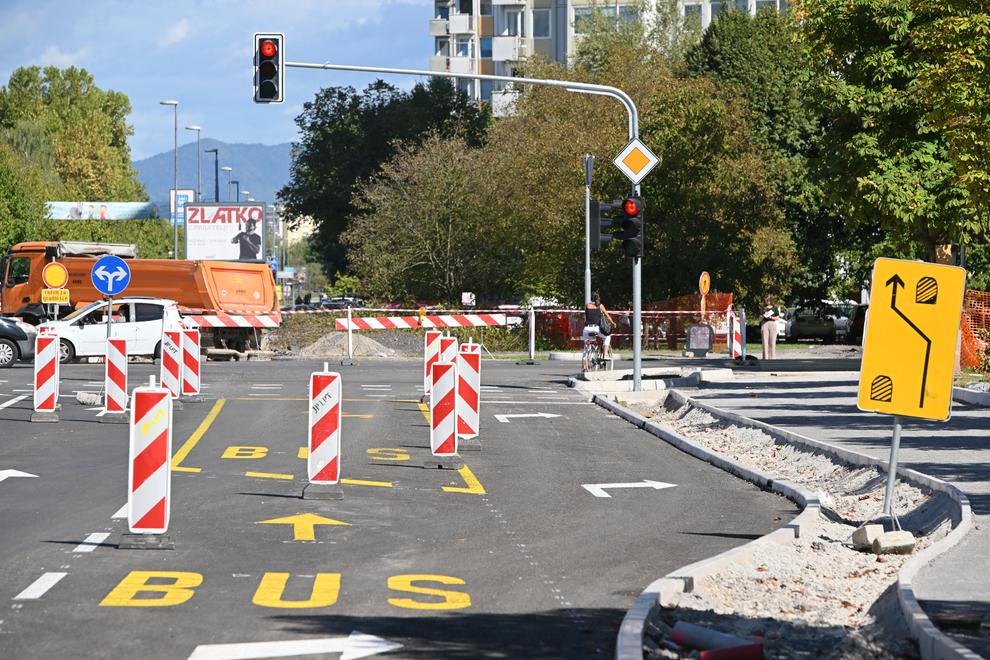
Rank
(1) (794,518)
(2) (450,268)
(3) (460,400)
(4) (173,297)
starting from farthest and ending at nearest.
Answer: (2) (450,268), (4) (173,297), (3) (460,400), (1) (794,518)

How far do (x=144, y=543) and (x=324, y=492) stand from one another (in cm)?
314

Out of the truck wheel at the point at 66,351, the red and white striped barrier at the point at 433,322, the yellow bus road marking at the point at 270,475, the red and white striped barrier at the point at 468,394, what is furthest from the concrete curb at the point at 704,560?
the red and white striped barrier at the point at 433,322

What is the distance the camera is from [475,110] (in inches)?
3593

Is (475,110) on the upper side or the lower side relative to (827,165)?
upper

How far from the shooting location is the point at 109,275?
25359mm

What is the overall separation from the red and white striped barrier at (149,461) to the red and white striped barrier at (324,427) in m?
2.59

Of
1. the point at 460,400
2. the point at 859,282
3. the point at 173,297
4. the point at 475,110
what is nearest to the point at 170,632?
the point at 460,400

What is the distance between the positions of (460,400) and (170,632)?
11.1 meters

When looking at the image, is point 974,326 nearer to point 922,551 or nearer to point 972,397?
point 972,397

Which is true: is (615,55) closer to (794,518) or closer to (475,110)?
(475,110)

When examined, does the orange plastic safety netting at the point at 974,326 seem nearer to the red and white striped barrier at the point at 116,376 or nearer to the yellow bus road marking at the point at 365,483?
the red and white striped barrier at the point at 116,376

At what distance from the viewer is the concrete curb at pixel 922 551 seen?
7202mm

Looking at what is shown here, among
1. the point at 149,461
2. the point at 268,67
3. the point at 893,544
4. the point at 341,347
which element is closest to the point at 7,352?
the point at 341,347

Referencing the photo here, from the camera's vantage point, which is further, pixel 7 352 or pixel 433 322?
pixel 433 322
